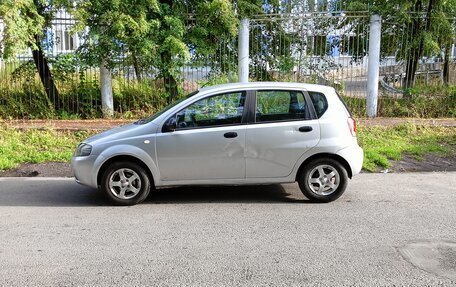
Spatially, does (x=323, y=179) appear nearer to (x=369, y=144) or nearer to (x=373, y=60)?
(x=369, y=144)

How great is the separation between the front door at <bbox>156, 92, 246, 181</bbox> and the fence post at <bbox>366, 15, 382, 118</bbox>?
6.61 m

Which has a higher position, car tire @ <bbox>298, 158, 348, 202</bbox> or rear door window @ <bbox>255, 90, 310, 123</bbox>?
rear door window @ <bbox>255, 90, 310, 123</bbox>

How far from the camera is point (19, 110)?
12141 mm

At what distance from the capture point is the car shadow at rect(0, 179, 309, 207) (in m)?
6.60

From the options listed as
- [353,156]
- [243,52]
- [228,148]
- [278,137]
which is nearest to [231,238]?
[228,148]

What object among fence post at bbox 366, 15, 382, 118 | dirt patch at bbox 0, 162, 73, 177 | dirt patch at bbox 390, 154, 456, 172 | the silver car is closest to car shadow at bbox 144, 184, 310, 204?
the silver car

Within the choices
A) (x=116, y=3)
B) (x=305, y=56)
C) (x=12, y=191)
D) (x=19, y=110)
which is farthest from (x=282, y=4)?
(x=12, y=191)

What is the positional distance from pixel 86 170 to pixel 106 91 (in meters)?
6.10

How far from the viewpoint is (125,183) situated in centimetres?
632

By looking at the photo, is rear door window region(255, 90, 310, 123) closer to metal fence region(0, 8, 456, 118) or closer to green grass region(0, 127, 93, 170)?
green grass region(0, 127, 93, 170)

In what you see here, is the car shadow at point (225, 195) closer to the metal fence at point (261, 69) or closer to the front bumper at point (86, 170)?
the front bumper at point (86, 170)

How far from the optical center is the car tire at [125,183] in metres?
6.28

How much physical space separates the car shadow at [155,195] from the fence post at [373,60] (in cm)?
583

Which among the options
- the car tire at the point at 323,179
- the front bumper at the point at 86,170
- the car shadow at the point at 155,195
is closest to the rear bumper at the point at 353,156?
the car tire at the point at 323,179
